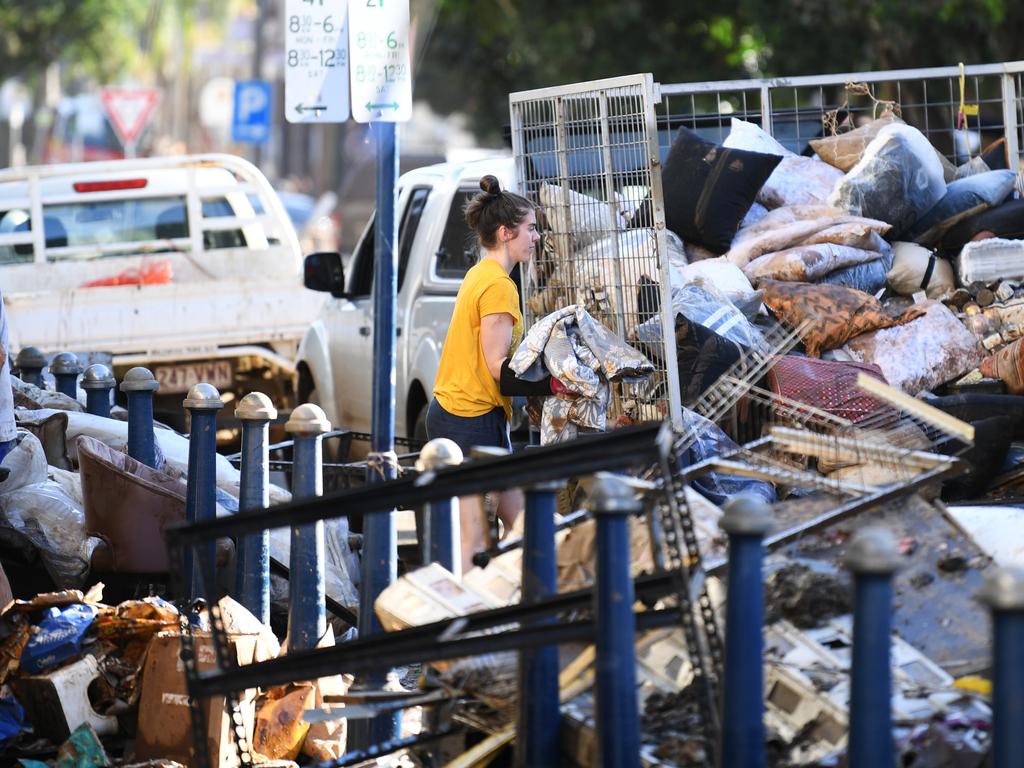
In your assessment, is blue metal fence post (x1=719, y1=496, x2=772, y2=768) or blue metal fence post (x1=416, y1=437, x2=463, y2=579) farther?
blue metal fence post (x1=416, y1=437, x2=463, y2=579)

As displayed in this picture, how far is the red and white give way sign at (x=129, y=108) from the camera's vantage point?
2523 cm

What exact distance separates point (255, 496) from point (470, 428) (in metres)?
1.11

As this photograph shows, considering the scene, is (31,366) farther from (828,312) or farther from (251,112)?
(251,112)

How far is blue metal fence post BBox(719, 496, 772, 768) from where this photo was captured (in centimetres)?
341

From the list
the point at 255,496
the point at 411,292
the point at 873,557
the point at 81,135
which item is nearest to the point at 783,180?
the point at 411,292

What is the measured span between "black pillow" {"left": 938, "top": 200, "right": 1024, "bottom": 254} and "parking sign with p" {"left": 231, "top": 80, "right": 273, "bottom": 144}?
2211cm

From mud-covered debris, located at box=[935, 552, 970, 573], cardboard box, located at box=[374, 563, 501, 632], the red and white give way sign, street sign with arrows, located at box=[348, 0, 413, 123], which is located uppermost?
the red and white give way sign

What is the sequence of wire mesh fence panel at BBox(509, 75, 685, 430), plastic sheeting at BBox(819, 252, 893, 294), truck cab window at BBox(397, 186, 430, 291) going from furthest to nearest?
truck cab window at BBox(397, 186, 430, 291) → plastic sheeting at BBox(819, 252, 893, 294) → wire mesh fence panel at BBox(509, 75, 685, 430)

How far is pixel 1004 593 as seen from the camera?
2852mm

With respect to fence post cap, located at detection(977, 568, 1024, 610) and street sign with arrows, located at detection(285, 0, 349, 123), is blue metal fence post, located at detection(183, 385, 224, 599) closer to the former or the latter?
street sign with arrows, located at detection(285, 0, 349, 123)

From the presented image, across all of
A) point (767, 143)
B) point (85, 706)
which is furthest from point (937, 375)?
point (85, 706)

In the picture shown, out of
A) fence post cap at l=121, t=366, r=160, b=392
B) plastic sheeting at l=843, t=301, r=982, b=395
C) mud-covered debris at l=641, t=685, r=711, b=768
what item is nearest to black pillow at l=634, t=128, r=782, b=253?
plastic sheeting at l=843, t=301, r=982, b=395

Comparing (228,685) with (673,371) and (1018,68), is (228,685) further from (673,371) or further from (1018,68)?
(1018,68)

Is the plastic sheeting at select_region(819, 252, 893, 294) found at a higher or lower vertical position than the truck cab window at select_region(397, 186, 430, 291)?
lower
